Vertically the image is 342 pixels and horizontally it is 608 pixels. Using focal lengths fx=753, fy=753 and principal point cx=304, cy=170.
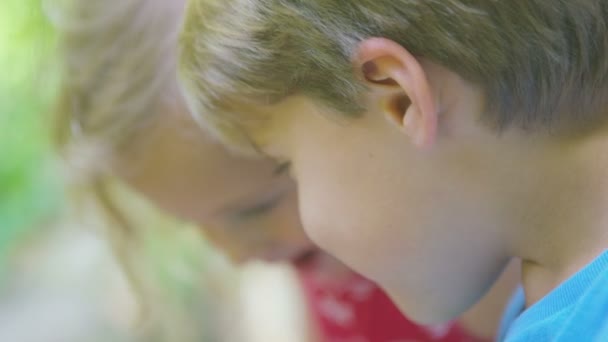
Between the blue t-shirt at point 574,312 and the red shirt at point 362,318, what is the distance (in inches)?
13.9

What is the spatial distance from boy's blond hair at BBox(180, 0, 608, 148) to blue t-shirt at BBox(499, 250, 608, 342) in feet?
0.32

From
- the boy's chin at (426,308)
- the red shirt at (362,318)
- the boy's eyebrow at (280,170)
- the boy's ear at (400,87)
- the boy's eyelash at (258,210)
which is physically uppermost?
the boy's ear at (400,87)

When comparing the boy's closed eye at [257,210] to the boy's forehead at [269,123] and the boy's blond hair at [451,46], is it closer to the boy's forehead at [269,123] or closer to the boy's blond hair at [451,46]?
the boy's forehead at [269,123]

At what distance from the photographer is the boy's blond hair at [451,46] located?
47cm

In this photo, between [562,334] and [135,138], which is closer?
[562,334]

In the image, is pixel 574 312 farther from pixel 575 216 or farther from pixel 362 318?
pixel 362 318

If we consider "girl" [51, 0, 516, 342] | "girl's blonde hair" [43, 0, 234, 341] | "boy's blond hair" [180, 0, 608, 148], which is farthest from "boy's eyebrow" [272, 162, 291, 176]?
"boy's blond hair" [180, 0, 608, 148]

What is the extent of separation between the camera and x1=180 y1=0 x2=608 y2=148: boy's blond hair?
1.54 feet

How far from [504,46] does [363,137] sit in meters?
0.12

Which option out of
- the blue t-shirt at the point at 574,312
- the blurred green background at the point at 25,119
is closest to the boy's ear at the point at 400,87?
the blue t-shirt at the point at 574,312

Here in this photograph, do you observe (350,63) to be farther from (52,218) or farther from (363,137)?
(52,218)

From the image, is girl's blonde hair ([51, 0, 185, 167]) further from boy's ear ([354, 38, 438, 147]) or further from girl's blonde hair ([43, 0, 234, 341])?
boy's ear ([354, 38, 438, 147])

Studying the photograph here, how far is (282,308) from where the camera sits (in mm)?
1335

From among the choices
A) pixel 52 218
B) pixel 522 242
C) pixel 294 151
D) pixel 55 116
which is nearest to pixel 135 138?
pixel 55 116
